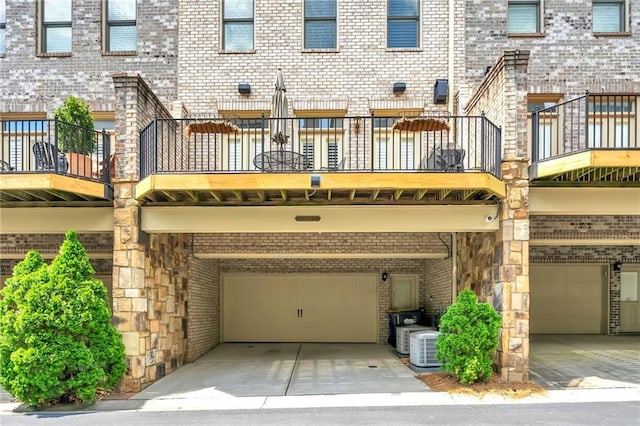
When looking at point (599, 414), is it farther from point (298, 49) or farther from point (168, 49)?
point (168, 49)

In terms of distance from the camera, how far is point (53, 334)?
6.76m

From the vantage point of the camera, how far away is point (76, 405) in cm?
697

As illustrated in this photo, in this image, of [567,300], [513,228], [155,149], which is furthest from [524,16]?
[155,149]

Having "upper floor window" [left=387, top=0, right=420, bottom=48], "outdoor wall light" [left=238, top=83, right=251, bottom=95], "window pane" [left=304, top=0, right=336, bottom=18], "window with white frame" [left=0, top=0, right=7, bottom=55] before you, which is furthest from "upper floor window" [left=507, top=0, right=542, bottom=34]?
"window with white frame" [left=0, top=0, right=7, bottom=55]

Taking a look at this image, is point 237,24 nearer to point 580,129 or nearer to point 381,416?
point 580,129

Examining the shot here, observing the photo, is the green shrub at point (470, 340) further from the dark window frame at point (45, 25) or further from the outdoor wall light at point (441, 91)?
the dark window frame at point (45, 25)

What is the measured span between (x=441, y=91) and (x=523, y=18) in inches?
97.7

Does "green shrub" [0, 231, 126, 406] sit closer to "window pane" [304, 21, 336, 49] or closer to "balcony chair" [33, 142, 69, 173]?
"balcony chair" [33, 142, 69, 173]

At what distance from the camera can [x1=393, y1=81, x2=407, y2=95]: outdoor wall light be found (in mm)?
10258

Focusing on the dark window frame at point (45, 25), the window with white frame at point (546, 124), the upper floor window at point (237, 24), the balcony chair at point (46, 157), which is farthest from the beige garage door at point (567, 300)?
the dark window frame at point (45, 25)

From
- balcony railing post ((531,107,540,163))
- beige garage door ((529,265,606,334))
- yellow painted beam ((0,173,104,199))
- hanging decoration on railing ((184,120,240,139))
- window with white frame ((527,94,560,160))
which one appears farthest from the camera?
beige garage door ((529,265,606,334))

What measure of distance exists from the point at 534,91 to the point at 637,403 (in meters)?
6.17

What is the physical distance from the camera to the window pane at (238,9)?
34.9ft

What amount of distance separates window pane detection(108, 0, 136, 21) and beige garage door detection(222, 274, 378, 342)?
6760 millimetres
